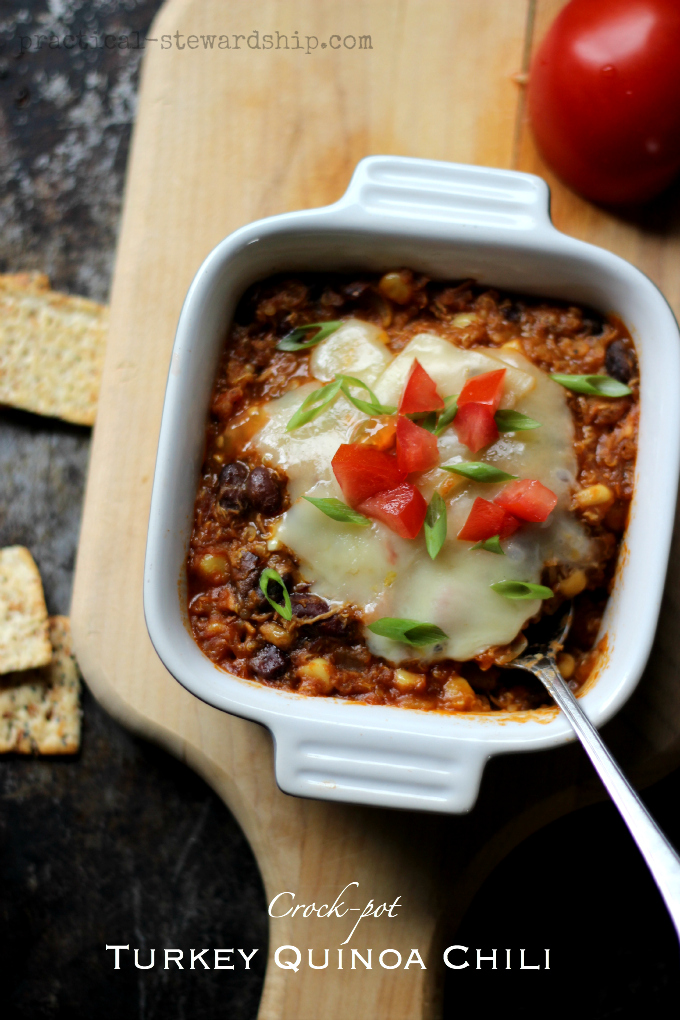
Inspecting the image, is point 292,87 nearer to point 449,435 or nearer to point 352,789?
point 449,435

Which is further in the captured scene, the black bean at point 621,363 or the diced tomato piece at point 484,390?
the black bean at point 621,363

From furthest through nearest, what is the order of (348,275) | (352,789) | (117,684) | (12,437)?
(12,437)
(117,684)
(348,275)
(352,789)

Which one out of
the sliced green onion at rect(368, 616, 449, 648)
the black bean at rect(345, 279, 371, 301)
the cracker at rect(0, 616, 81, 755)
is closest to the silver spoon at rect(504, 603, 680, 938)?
the sliced green onion at rect(368, 616, 449, 648)

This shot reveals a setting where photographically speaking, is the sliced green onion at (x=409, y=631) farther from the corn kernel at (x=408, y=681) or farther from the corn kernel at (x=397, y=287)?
the corn kernel at (x=397, y=287)

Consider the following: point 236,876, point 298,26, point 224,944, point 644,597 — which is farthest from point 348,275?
point 224,944

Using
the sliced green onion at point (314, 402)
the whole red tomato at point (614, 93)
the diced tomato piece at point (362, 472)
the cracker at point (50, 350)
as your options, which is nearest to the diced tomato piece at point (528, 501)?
the diced tomato piece at point (362, 472)

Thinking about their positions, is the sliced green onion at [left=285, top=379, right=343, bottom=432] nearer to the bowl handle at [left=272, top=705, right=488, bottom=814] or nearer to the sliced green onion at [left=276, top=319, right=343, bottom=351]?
the sliced green onion at [left=276, top=319, right=343, bottom=351]

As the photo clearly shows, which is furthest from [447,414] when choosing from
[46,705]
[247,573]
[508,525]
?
[46,705]

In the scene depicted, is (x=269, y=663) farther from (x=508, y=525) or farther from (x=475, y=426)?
(x=475, y=426)
